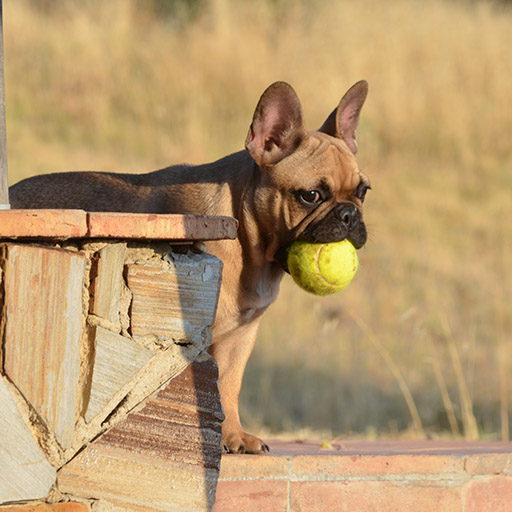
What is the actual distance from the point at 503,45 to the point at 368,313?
289 inches

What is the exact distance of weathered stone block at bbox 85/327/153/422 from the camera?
108 inches

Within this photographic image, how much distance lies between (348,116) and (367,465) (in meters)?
Answer: 1.85

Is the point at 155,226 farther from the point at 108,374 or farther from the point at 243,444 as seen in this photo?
the point at 243,444

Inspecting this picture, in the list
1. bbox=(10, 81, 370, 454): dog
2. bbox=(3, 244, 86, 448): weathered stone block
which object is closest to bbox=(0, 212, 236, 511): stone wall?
bbox=(3, 244, 86, 448): weathered stone block

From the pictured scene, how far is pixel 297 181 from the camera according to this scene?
3.99m

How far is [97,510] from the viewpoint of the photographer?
110 inches

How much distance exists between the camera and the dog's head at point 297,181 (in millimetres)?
3855

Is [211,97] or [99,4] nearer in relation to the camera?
[211,97]

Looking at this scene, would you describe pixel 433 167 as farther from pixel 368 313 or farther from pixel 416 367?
pixel 416 367

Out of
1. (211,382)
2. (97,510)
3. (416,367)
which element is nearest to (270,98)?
(211,382)

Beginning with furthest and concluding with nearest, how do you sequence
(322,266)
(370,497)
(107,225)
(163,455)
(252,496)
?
(322,266) < (370,497) < (252,496) < (163,455) < (107,225)

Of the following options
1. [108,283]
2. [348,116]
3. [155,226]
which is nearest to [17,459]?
[108,283]

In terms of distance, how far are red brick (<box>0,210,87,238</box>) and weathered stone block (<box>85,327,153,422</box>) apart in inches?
12.4

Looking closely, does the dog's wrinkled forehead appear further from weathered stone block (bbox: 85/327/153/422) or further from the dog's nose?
weathered stone block (bbox: 85/327/153/422)
